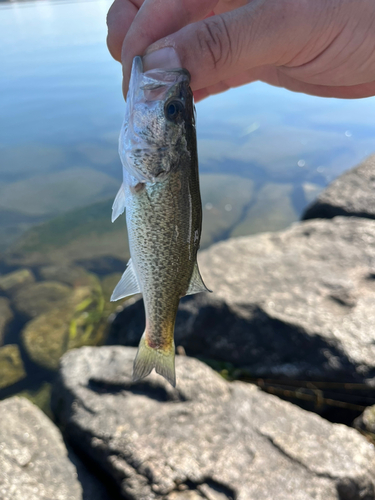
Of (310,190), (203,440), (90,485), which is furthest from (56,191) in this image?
(203,440)

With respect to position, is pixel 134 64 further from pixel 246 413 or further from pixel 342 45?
pixel 246 413

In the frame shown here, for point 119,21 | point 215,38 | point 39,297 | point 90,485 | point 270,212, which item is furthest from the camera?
point 270,212

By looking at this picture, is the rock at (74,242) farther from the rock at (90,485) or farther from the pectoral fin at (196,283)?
the pectoral fin at (196,283)


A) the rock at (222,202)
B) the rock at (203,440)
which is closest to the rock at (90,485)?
the rock at (203,440)

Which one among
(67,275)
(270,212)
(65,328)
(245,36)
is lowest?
(65,328)

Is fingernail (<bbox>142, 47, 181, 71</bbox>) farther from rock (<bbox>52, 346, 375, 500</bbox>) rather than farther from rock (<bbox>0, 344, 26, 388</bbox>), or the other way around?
rock (<bbox>0, 344, 26, 388</bbox>)

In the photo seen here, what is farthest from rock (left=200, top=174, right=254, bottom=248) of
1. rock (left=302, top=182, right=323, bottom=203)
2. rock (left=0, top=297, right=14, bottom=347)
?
rock (left=0, top=297, right=14, bottom=347)

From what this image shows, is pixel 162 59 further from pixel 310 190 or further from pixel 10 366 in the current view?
pixel 310 190
